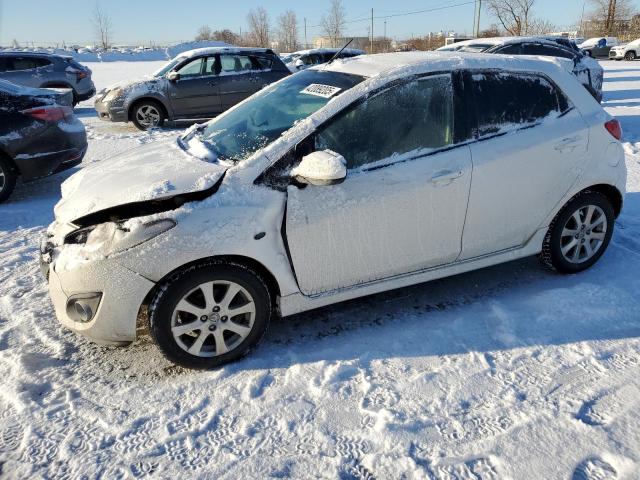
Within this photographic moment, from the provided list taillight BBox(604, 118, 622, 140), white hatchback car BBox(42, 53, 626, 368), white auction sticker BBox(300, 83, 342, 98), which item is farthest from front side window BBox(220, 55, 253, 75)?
taillight BBox(604, 118, 622, 140)

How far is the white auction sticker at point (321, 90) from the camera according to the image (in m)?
3.40

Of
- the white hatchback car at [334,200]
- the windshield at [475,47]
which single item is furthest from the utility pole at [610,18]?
the white hatchback car at [334,200]

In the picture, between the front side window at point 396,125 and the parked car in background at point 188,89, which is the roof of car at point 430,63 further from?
the parked car in background at point 188,89

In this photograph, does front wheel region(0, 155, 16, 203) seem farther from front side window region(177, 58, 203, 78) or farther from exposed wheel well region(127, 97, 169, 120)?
front side window region(177, 58, 203, 78)

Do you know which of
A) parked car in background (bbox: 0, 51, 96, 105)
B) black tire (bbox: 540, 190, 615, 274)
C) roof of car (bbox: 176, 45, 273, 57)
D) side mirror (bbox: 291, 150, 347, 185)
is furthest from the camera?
parked car in background (bbox: 0, 51, 96, 105)

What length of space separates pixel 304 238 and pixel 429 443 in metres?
1.27

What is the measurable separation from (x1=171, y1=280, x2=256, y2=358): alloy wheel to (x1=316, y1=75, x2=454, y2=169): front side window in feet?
3.28

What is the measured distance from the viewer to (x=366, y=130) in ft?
10.5

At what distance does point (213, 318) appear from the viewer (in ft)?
9.68

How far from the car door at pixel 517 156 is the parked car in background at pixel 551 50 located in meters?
7.49

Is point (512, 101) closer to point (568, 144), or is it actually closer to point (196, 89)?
point (568, 144)

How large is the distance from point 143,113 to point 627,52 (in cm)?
2855

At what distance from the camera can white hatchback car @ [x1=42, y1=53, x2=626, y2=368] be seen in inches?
112

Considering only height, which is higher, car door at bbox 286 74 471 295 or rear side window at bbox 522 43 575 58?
rear side window at bbox 522 43 575 58
